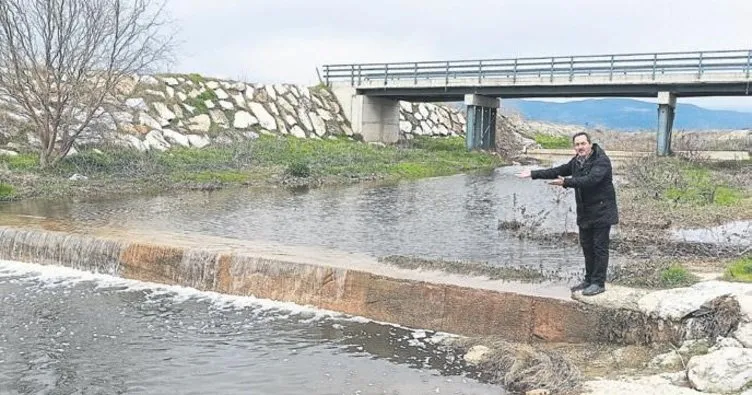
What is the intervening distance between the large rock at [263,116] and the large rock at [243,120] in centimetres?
38

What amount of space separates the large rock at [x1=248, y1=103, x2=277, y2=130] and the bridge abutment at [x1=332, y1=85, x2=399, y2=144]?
572 cm

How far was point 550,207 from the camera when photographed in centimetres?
1725

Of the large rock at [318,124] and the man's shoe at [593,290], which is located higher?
the large rock at [318,124]

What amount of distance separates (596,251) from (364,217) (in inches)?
320

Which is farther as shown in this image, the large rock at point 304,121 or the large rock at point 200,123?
the large rock at point 304,121

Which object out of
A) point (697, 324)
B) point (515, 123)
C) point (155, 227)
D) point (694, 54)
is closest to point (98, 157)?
point (155, 227)

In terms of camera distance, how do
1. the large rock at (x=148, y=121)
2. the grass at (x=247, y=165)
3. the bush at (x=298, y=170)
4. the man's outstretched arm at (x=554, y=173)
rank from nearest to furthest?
the man's outstretched arm at (x=554, y=173), the grass at (x=247, y=165), the bush at (x=298, y=170), the large rock at (x=148, y=121)

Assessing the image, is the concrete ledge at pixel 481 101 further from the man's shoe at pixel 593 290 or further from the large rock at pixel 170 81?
the man's shoe at pixel 593 290

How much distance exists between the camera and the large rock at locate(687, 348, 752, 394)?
5891mm

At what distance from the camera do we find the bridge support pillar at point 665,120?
99.3ft

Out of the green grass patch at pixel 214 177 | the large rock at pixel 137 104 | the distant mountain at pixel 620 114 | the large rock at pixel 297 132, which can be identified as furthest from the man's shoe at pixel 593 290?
the distant mountain at pixel 620 114

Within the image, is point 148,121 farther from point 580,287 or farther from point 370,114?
point 580,287

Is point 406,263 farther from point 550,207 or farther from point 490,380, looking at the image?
point 550,207

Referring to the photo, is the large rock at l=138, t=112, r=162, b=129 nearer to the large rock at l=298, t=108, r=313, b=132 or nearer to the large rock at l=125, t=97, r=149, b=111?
the large rock at l=125, t=97, r=149, b=111
